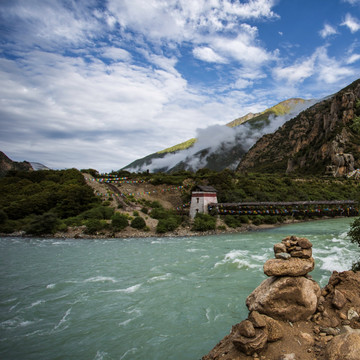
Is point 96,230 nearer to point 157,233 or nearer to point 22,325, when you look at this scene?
point 157,233

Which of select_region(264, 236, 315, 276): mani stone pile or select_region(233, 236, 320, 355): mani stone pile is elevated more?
select_region(264, 236, 315, 276): mani stone pile

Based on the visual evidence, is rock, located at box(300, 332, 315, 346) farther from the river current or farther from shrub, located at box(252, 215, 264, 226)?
shrub, located at box(252, 215, 264, 226)

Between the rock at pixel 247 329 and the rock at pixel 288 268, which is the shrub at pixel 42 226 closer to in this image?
the rock at pixel 288 268

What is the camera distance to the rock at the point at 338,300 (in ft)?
21.3

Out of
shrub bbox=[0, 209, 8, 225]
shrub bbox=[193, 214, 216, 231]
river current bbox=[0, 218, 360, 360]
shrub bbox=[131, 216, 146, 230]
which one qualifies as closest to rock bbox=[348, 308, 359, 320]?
river current bbox=[0, 218, 360, 360]

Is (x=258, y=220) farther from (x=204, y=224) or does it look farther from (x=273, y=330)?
(x=273, y=330)

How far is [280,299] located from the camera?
653 cm

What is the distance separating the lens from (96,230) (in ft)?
117

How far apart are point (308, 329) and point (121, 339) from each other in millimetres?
6174

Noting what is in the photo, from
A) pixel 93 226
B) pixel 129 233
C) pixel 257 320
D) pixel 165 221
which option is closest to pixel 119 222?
pixel 129 233

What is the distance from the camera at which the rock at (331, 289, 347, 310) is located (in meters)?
6.48

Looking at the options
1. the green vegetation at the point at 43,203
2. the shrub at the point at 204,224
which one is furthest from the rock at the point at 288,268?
the green vegetation at the point at 43,203

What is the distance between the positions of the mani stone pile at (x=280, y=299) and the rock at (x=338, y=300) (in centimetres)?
40

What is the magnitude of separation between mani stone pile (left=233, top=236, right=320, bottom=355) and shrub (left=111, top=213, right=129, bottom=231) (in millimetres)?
30906
